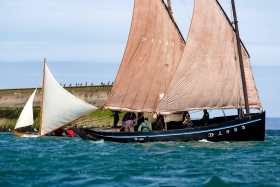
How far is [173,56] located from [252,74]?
633 cm

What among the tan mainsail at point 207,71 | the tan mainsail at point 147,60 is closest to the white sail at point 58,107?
the tan mainsail at point 147,60

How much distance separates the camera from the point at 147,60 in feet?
93.4

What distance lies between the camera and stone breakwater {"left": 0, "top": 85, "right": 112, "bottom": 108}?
61.2m

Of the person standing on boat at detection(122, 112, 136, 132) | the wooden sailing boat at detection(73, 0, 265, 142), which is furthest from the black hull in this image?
the person standing on boat at detection(122, 112, 136, 132)

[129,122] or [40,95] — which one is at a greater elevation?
[40,95]

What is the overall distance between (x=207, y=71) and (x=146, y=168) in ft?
44.1

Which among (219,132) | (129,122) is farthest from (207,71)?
(129,122)

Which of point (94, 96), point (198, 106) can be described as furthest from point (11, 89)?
point (198, 106)

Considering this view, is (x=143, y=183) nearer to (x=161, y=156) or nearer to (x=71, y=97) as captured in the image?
(x=161, y=156)

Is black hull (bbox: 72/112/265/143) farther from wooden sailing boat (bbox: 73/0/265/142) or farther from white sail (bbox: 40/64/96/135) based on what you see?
white sail (bbox: 40/64/96/135)

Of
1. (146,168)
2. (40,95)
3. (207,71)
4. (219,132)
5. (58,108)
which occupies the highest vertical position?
(40,95)

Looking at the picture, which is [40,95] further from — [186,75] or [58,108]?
[186,75]

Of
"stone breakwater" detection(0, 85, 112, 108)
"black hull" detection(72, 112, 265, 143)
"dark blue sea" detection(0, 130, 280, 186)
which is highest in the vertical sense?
"stone breakwater" detection(0, 85, 112, 108)

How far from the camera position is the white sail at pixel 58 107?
31891mm
